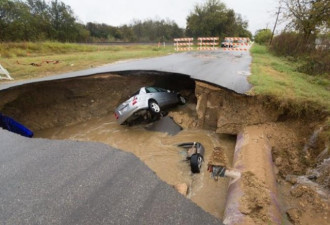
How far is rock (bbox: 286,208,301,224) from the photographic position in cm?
371

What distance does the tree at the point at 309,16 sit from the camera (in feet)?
46.0

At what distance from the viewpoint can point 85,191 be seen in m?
2.83

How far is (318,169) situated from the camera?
4.55m

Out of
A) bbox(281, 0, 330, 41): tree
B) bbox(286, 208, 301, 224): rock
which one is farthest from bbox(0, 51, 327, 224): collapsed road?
bbox(281, 0, 330, 41): tree

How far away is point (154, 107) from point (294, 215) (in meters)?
6.53

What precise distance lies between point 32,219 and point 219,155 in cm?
498

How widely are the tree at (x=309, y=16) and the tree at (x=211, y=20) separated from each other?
25.1 m

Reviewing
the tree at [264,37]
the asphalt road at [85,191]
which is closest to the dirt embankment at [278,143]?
the asphalt road at [85,191]

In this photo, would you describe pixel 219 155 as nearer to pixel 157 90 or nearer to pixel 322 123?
pixel 322 123

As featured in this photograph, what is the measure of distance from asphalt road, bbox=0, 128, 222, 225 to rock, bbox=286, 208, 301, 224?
2201mm

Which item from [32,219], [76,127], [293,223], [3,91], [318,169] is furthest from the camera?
[76,127]

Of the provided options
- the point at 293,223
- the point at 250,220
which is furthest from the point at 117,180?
the point at 293,223

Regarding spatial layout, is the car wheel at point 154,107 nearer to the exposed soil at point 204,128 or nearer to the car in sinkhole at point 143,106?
the car in sinkhole at point 143,106

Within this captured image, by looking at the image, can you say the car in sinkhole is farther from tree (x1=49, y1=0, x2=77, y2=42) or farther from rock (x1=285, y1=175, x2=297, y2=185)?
tree (x1=49, y1=0, x2=77, y2=42)
